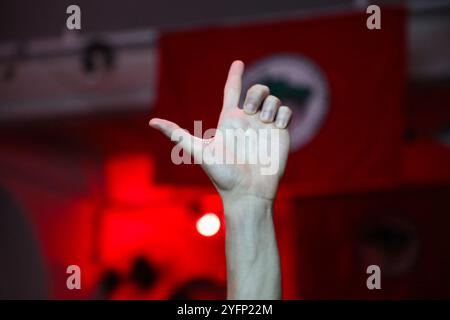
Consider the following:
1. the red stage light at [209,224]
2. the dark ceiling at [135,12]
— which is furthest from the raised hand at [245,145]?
the red stage light at [209,224]

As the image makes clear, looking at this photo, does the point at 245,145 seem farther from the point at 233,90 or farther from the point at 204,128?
the point at 204,128

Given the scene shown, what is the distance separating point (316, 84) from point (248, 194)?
77.2 inches

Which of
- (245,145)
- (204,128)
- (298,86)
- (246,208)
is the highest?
(298,86)

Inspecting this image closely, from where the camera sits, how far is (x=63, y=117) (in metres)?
5.11

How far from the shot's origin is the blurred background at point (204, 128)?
329 cm

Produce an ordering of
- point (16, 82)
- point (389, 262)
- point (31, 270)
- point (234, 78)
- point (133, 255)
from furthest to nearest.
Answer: point (133, 255) < point (31, 270) < point (16, 82) < point (389, 262) < point (234, 78)

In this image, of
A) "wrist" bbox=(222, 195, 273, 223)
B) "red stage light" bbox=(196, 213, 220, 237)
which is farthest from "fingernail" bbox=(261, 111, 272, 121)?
"red stage light" bbox=(196, 213, 220, 237)

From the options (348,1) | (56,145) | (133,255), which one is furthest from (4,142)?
(348,1)

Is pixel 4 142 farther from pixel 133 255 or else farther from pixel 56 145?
pixel 133 255

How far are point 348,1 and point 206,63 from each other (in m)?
1.10

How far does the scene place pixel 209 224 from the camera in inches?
194

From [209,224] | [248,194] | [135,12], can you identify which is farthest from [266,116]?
[209,224]

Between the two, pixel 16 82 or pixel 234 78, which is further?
pixel 16 82

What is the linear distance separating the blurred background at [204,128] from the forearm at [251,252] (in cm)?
172
